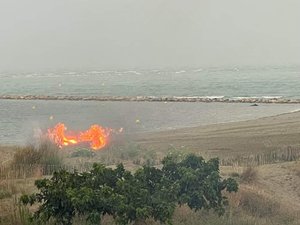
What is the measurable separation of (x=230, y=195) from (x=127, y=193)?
11.6 feet

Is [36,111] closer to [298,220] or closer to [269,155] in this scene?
[269,155]

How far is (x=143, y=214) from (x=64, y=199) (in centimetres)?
158

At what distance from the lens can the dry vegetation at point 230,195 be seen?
10.2 metres

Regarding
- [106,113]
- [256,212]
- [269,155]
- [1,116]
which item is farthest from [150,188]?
Answer: [1,116]

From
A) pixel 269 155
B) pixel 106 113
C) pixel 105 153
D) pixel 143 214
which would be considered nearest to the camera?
pixel 143 214

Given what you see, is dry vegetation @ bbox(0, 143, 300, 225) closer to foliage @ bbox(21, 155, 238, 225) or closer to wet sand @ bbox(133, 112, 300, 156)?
foliage @ bbox(21, 155, 238, 225)

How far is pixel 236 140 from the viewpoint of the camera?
23375 mm

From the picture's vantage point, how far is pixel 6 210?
970cm

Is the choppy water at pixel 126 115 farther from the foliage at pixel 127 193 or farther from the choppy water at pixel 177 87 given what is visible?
the foliage at pixel 127 193

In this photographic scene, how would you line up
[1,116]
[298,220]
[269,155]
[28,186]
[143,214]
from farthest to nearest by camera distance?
[1,116] → [269,155] → [28,186] → [298,220] → [143,214]

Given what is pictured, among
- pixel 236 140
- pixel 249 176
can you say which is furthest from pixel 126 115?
pixel 249 176

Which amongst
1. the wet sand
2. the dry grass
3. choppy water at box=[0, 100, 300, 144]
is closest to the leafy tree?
the dry grass

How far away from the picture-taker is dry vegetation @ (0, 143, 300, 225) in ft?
33.4

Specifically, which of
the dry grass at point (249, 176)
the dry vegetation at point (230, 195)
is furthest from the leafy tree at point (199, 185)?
the dry grass at point (249, 176)
